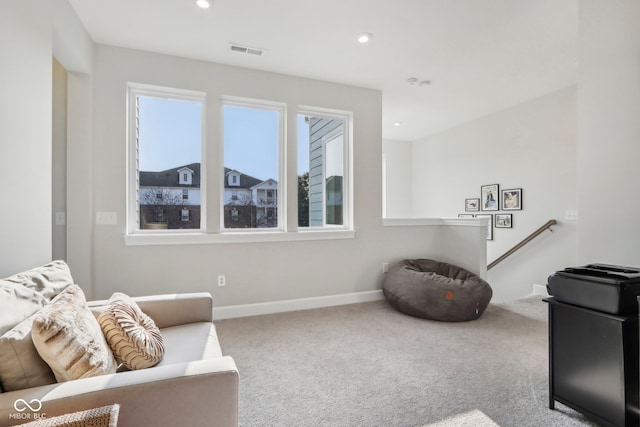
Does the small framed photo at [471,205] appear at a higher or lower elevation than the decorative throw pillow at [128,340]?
higher

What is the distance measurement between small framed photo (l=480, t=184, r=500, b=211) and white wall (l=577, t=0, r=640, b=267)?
2.93 metres

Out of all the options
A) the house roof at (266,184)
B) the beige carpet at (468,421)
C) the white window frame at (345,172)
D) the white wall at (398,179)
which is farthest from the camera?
the white wall at (398,179)

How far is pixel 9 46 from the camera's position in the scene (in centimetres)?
155

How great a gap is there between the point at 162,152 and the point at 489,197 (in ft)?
15.2

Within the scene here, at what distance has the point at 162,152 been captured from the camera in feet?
10.4

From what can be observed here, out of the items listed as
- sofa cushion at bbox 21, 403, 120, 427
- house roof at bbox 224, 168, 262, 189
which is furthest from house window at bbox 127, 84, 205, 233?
sofa cushion at bbox 21, 403, 120, 427

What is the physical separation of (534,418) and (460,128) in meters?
4.84

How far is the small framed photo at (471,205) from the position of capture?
5.21 m

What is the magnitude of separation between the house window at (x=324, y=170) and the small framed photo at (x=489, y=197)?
257 centimetres

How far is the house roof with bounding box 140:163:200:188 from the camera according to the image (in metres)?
3.13

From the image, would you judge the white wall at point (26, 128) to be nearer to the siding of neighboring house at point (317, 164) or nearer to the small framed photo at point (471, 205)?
the siding of neighboring house at point (317, 164)

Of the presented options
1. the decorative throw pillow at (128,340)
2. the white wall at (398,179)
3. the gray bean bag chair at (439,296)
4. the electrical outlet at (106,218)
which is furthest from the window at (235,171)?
the white wall at (398,179)

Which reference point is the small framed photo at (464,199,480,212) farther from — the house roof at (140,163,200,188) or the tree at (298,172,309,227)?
the house roof at (140,163,200,188)

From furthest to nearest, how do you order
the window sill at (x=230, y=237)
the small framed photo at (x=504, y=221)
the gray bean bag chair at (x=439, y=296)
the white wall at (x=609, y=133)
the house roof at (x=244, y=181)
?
the small framed photo at (x=504, y=221) < the house roof at (x=244, y=181) < the gray bean bag chair at (x=439, y=296) < the window sill at (x=230, y=237) < the white wall at (x=609, y=133)
